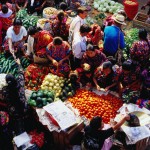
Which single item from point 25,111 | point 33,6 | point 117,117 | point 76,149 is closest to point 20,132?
point 25,111

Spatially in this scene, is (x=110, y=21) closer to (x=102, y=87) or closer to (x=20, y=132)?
(x=102, y=87)

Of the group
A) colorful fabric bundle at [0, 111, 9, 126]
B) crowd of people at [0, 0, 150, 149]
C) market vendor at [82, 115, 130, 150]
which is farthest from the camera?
crowd of people at [0, 0, 150, 149]

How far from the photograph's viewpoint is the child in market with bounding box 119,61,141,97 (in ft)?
20.7

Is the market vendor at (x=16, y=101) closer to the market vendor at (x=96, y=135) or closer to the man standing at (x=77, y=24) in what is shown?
the market vendor at (x=96, y=135)

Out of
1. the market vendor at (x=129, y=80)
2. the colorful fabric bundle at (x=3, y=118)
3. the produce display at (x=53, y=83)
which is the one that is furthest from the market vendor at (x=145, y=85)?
the colorful fabric bundle at (x=3, y=118)

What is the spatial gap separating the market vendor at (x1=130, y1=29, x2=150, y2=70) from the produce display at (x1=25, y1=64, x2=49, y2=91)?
1.94 metres

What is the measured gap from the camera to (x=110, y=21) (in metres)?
7.70

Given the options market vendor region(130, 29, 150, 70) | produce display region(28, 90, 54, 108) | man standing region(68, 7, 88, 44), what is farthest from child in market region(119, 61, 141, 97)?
man standing region(68, 7, 88, 44)

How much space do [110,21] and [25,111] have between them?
321cm

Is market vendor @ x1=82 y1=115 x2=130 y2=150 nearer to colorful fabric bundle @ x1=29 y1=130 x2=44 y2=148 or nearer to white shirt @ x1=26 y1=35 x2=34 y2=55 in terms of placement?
colorful fabric bundle @ x1=29 y1=130 x2=44 y2=148

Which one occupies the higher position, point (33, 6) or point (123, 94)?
point (33, 6)

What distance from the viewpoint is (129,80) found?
20.9ft

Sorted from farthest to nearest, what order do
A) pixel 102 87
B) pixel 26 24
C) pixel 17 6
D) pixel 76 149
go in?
pixel 17 6 < pixel 26 24 < pixel 102 87 < pixel 76 149

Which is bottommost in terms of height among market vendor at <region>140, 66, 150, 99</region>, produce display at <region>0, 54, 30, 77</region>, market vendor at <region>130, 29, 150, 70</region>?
market vendor at <region>140, 66, 150, 99</region>
